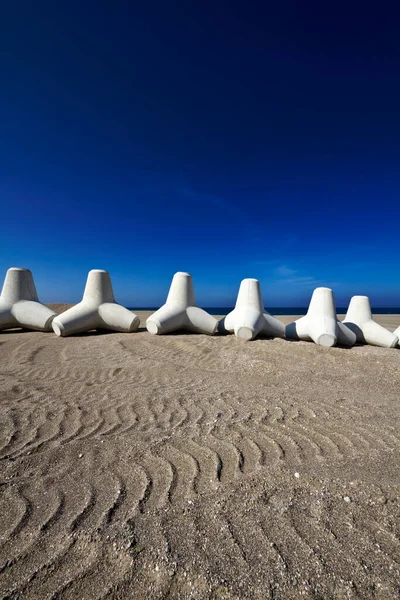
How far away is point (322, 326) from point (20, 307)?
8382 millimetres

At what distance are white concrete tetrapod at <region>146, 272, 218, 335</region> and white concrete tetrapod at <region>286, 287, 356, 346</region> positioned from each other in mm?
2299

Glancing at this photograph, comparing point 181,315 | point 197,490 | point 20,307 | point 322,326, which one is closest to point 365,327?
point 322,326

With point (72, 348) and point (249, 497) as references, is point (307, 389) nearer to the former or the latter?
point (249, 497)

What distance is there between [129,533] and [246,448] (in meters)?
1.26

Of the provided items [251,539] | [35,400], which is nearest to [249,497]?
[251,539]

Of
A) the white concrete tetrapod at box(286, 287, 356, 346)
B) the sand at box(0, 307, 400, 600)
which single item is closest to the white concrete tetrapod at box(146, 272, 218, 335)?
the white concrete tetrapod at box(286, 287, 356, 346)

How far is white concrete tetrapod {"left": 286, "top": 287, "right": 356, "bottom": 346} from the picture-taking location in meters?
6.95

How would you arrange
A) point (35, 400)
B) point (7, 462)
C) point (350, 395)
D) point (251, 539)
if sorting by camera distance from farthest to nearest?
point (350, 395) < point (35, 400) < point (7, 462) < point (251, 539)

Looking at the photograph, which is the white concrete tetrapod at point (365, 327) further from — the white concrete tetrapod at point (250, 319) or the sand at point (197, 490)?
the sand at point (197, 490)

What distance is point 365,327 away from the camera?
26.1 feet

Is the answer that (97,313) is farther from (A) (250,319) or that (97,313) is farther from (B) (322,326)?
(B) (322,326)

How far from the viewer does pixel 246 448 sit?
267 centimetres

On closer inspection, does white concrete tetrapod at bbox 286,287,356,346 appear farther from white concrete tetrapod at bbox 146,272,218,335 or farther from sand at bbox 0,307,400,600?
sand at bbox 0,307,400,600

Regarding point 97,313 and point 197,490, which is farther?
point 97,313
